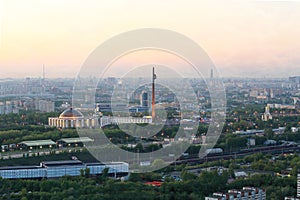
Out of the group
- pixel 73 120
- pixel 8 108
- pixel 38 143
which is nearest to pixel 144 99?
pixel 73 120

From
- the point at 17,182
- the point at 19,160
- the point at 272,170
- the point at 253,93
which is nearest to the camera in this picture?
the point at 17,182

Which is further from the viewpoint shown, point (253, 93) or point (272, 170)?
point (253, 93)

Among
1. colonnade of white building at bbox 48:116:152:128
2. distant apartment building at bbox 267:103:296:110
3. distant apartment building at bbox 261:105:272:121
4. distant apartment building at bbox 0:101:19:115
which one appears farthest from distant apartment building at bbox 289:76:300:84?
distant apartment building at bbox 0:101:19:115

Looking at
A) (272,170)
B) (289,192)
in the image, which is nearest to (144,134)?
(272,170)

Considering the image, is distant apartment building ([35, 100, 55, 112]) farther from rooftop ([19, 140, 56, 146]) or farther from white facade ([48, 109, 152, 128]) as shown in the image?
rooftop ([19, 140, 56, 146])

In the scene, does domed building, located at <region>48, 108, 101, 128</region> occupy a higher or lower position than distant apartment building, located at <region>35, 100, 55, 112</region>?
lower

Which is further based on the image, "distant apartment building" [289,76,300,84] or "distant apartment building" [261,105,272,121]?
"distant apartment building" [289,76,300,84]

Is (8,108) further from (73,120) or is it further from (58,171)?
(58,171)

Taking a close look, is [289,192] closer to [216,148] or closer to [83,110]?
[216,148]
